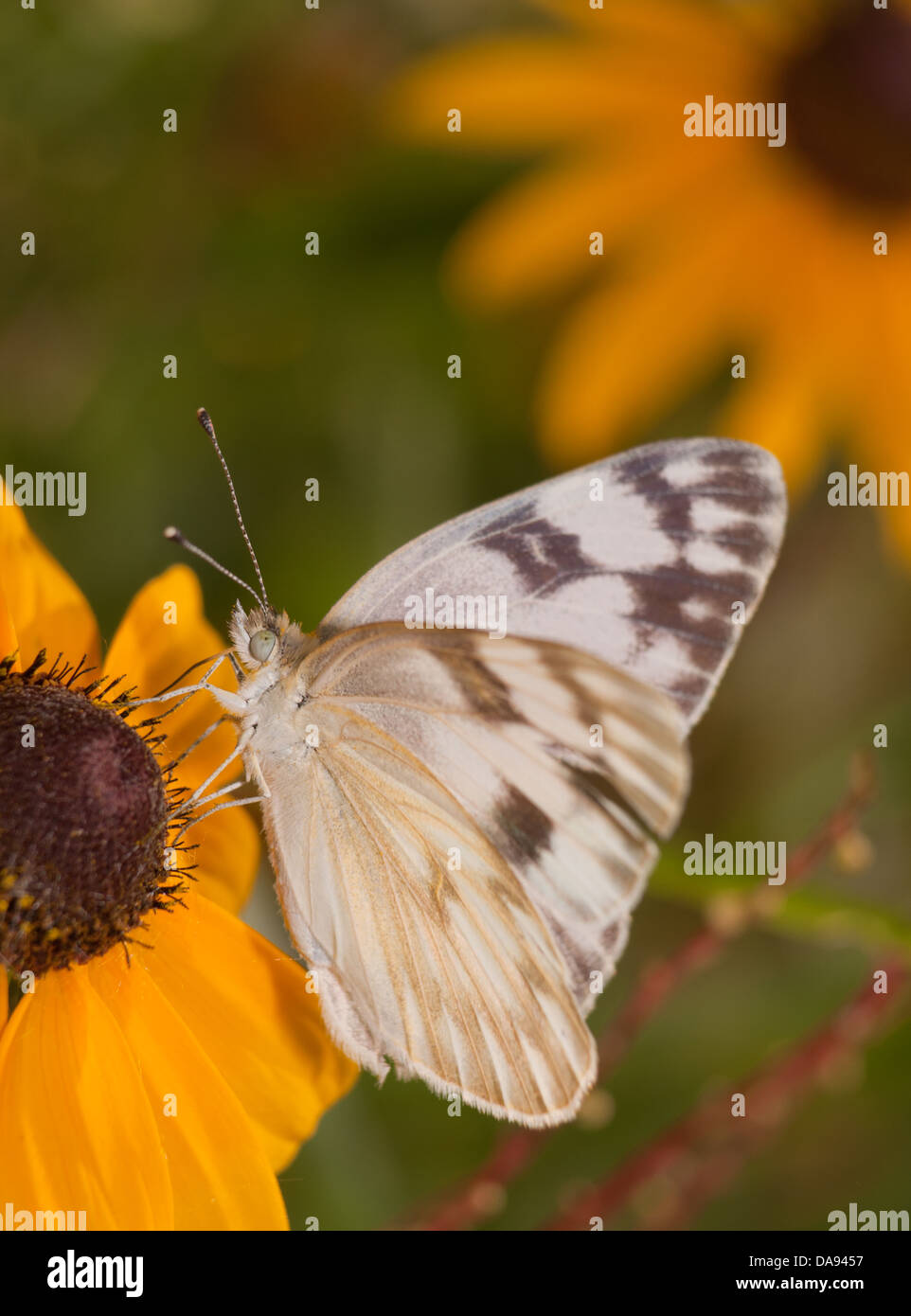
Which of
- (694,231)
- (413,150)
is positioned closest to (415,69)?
(413,150)

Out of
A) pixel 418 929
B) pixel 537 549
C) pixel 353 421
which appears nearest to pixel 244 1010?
pixel 418 929

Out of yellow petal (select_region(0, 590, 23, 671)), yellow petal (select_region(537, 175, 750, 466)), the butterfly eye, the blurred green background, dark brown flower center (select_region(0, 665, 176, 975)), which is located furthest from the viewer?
yellow petal (select_region(537, 175, 750, 466))

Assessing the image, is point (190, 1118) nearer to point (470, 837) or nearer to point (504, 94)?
point (470, 837)

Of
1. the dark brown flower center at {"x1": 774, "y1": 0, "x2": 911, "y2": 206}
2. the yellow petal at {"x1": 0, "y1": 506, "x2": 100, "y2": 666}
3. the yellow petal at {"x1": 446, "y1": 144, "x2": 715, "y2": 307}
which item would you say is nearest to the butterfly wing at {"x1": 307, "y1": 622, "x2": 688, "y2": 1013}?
the yellow petal at {"x1": 0, "y1": 506, "x2": 100, "y2": 666}

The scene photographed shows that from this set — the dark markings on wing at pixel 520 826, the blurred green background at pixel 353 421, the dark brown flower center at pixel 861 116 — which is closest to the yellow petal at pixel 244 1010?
the dark markings on wing at pixel 520 826

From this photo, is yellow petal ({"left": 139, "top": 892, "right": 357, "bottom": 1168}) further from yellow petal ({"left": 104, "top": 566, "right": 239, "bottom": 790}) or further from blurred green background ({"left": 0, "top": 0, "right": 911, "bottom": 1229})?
blurred green background ({"left": 0, "top": 0, "right": 911, "bottom": 1229})

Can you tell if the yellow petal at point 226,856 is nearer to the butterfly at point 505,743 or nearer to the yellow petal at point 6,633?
the butterfly at point 505,743

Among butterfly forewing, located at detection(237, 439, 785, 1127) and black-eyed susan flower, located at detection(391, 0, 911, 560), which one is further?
black-eyed susan flower, located at detection(391, 0, 911, 560)
